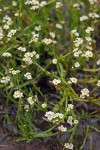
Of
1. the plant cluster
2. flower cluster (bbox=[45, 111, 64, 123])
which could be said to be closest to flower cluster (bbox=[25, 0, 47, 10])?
the plant cluster

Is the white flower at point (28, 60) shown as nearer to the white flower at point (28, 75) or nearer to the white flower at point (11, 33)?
the white flower at point (28, 75)

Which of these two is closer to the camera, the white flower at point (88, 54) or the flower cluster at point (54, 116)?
the flower cluster at point (54, 116)

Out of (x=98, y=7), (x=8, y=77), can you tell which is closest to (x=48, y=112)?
(x=8, y=77)

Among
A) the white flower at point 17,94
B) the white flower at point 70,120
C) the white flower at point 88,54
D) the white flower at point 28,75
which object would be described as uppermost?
the white flower at point 88,54

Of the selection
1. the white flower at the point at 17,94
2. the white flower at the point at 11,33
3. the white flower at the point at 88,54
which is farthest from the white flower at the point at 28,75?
the white flower at the point at 88,54

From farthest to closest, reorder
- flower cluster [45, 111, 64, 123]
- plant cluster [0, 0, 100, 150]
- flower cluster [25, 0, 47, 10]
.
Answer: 1. flower cluster [25, 0, 47, 10]
2. plant cluster [0, 0, 100, 150]
3. flower cluster [45, 111, 64, 123]

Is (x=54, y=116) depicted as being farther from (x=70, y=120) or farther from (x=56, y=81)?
(x=56, y=81)

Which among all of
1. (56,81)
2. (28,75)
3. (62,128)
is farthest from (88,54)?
(62,128)

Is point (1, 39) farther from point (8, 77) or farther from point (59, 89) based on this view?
point (59, 89)

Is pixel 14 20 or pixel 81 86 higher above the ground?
pixel 14 20

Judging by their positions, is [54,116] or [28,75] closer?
[54,116]

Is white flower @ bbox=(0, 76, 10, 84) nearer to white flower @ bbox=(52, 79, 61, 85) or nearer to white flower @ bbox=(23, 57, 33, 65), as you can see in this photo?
white flower @ bbox=(23, 57, 33, 65)
